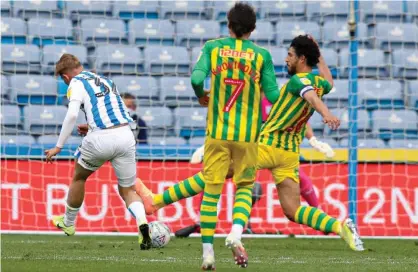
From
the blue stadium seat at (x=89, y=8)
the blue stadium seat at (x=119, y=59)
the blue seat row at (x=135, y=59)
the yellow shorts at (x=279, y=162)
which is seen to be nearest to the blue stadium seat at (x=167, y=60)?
the blue seat row at (x=135, y=59)

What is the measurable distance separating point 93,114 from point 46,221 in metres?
3.46

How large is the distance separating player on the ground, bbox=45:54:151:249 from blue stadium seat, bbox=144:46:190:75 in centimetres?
555

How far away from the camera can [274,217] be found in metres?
11.2

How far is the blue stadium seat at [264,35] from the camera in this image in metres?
14.2

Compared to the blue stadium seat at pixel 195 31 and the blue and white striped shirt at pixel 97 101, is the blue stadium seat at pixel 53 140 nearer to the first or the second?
the blue stadium seat at pixel 195 31

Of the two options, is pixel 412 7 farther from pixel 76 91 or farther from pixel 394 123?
pixel 76 91

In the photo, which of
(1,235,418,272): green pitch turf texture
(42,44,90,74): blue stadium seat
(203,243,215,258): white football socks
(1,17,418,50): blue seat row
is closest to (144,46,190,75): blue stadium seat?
(1,17,418,50): blue seat row

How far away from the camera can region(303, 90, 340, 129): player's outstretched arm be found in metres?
6.59

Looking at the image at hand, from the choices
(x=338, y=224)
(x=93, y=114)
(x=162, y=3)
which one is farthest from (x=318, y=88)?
(x=162, y=3)

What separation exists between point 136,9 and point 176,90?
184 cm

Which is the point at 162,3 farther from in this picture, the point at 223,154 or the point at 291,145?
the point at 223,154

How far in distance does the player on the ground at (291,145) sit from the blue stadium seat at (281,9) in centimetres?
639

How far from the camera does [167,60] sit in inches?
534

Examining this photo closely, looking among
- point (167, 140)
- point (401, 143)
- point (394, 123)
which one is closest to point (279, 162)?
point (167, 140)
